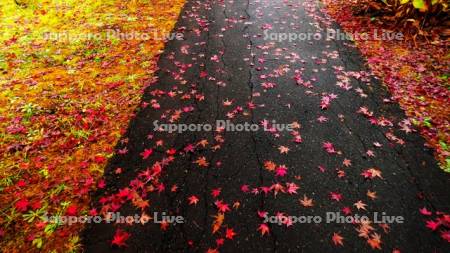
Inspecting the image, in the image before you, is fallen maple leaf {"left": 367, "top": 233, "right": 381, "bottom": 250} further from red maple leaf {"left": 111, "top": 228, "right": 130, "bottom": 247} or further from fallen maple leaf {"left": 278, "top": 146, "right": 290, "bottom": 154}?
red maple leaf {"left": 111, "top": 228, "right": 130, "bottom": 247}

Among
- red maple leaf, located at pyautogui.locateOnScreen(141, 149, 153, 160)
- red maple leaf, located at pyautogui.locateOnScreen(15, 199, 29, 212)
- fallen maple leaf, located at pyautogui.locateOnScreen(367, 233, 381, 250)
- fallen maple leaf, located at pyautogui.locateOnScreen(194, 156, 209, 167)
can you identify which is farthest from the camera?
red maple leaf, located at pyautogui.locateOnScreen(141, 149, 153, 160)

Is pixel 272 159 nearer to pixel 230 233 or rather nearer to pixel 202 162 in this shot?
pixel 202 162

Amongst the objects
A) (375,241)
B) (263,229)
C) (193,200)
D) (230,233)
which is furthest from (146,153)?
(375,241)

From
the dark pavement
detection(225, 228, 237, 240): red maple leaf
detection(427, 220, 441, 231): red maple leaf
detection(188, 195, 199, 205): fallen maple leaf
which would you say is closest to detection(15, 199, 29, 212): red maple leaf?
the dark pavement

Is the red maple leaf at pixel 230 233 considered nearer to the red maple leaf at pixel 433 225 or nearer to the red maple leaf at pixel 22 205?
the red maple leaf at pixel 433 225

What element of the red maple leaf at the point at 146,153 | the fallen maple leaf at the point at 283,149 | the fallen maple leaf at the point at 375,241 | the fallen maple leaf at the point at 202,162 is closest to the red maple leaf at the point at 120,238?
the red maple leaf at the point at 146,153

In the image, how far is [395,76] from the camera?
6266mm

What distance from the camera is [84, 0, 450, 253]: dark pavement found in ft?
11.8

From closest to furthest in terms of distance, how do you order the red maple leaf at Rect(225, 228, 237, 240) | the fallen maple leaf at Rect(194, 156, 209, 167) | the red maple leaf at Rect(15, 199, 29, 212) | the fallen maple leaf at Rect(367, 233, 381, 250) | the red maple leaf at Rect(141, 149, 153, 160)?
the fallen maple leaf at Rect(367, 233, 381, 250)
the red maple leaf at Rect(225, 228, 237, 240)
the red maple leaf at Rect(15, 199, 29, 212)
the fallen maple leaf at Rect(194, 156, 209, 167)
the red maple leaf at Rect(141, 149, 153, 160)

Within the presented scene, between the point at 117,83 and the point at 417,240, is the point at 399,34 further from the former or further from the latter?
the point at 117,83

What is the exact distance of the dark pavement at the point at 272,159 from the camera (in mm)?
3607

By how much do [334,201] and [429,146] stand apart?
2.13 m

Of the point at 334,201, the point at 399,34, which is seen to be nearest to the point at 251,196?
the point at 334,201

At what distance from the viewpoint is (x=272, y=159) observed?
455 cm
